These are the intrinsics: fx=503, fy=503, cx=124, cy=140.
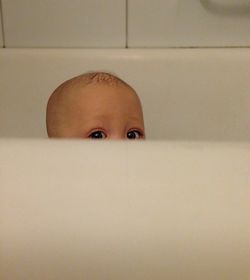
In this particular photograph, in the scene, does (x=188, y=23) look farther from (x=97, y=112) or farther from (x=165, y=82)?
(x=97, y=112)

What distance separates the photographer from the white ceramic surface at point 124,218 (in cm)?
41

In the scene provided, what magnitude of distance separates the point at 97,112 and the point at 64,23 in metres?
0.43

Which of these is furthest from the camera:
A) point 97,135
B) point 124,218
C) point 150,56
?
point 150,56

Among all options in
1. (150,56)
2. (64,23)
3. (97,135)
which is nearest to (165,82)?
(150,56)

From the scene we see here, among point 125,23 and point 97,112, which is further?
point 125,23

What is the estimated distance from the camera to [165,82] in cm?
119

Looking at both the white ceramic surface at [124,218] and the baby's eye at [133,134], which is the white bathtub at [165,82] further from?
the white ceramic surface at [124,218]

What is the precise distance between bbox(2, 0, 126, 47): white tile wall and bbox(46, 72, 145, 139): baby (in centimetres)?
34

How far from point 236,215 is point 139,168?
93 mm

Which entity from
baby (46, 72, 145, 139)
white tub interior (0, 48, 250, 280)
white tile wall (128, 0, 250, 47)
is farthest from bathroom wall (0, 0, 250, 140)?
white tub interior (0, 48, 250, 280)

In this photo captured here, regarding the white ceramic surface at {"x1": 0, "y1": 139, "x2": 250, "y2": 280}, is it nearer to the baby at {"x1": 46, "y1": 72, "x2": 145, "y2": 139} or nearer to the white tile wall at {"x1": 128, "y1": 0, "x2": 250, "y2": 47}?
the baby at {"x1": 46, "y1": 72, "x2": 145, "y2": 139}

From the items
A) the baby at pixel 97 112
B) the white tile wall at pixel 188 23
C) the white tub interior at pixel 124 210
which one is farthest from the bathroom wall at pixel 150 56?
the white tub interior at pixel 124 210

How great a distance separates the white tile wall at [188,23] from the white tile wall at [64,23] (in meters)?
0.04

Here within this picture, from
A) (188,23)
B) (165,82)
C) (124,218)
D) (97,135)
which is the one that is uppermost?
(188,23)
